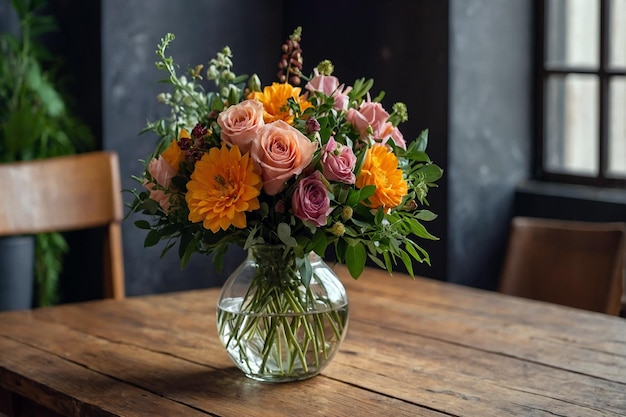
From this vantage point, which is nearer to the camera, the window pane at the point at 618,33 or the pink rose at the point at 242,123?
the pink rose at the point at 242,123

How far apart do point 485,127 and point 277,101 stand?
2.19 metres

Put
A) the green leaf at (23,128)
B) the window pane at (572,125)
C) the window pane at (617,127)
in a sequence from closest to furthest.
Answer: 1. the green leaf at (23,128)
2. the window pane at (617,127)
3. the window pane at (572,125)

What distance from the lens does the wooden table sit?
152 cm

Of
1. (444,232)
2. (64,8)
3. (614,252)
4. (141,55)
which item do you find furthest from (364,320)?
(64,8)

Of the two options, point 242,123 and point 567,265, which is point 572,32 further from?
point 242,123

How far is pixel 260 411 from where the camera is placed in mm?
1475

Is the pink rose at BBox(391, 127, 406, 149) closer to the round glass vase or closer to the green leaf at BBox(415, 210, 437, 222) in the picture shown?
the green leaf at BBox(415, 210, 437, 222)

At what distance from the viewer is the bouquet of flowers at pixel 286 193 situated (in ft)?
4.83

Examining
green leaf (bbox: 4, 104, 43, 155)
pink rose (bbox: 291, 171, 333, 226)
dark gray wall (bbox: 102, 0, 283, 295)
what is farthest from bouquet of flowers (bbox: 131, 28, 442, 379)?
dark gray wall (bbox: 102, 0, 283, 295)

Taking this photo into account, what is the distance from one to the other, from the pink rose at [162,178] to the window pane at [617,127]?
230 cm

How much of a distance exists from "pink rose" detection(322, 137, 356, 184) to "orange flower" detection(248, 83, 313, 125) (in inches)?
4.6

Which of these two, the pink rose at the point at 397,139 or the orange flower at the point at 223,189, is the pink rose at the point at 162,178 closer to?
the orange flower at the point at 223,189

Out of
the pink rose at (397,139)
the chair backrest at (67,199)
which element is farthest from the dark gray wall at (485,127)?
the pink rose at (397,139)

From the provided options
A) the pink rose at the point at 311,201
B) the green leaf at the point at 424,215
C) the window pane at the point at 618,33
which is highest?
the window pane at the point at 618,33
